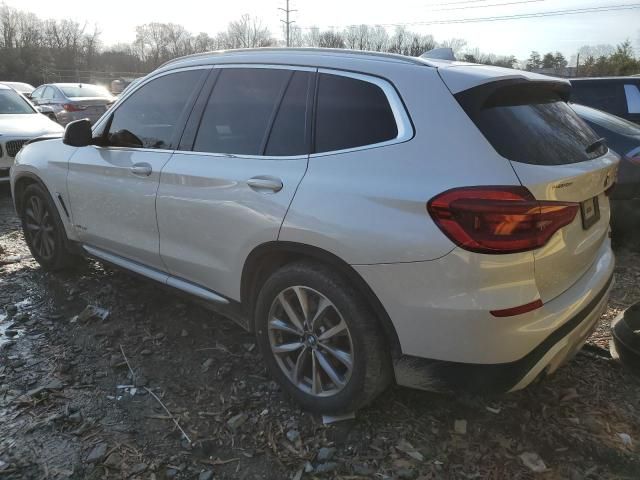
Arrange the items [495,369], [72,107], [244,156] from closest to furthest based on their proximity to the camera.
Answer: [495,369] < [244,156] < [72,107]

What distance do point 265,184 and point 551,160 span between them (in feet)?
4.32

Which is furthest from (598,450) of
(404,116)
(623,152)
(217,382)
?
(623,152)

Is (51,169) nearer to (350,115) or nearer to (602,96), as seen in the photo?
(350,115)

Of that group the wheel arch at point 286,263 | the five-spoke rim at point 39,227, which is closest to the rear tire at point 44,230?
the five-spoke rim at point 39,227

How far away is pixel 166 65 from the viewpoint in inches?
144

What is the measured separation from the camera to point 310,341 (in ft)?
8.76

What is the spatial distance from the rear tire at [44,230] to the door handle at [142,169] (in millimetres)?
1410

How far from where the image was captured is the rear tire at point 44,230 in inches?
177

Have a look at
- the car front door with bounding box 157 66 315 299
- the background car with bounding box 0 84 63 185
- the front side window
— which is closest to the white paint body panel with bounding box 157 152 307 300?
the car front door with bounding box 157 66 315 299

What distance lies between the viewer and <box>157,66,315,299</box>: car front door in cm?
264

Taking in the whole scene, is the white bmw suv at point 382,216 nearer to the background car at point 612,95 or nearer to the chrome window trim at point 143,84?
the chrome window trim at point 143,84

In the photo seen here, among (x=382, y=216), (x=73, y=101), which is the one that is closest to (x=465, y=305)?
(x=382, y=216)

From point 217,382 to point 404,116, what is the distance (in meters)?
1.86

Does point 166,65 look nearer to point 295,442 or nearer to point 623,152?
point 295,442
